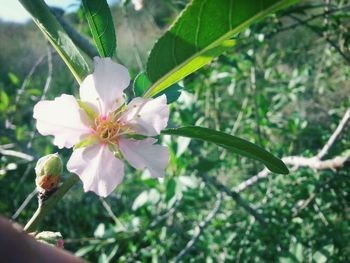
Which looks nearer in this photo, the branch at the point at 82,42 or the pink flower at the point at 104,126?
the pink flower at the point at 104,126

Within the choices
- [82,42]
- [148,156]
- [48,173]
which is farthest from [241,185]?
[48,173]

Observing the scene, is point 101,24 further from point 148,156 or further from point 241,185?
point 241,185

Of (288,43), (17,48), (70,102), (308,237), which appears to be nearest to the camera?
(70,102)

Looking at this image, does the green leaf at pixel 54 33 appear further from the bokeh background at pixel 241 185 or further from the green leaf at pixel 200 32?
the bokeh background at pixel 241 185

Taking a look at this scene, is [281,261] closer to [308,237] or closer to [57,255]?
[308,237]

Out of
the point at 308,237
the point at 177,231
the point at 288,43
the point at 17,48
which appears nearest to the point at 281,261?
the point at 308,237

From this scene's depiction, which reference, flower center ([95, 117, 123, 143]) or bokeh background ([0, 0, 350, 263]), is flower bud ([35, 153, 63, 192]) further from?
bokeh background ([0, 0, 350, 263])

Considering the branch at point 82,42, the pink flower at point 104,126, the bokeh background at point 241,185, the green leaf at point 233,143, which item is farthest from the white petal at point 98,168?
the bokeh background at point 241,185
